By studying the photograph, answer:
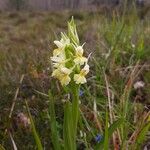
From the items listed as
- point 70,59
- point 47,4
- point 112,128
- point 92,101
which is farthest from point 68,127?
point 47,4

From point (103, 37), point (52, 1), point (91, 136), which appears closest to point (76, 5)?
point (52, 1)

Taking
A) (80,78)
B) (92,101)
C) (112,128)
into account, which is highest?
(80,78)

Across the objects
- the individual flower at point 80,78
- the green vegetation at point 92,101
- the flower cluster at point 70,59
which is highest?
the flower cluster at point 70,59

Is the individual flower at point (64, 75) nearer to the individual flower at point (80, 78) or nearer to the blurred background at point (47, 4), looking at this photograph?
the individual flower at point (80, 78)

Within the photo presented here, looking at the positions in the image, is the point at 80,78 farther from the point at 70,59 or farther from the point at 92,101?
the point at 92,101

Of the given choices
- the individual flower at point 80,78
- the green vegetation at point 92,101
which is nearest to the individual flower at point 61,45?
the individual flower at point 80,78

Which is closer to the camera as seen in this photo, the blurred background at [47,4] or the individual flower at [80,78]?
the individual flower at [80,78]

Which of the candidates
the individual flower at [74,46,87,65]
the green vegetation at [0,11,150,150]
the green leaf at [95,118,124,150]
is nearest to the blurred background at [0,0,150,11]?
the green vegetation at [0,11,150,150]

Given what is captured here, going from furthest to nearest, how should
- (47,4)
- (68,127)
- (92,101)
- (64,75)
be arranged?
(47,4) → (92,101) → (68,127) → (64,75)

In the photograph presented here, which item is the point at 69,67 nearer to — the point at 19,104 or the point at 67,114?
the point at 67,114

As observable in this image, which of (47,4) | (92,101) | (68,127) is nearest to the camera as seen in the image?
(68,127)

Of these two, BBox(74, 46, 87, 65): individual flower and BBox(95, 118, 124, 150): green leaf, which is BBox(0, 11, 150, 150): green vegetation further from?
BBox(74, 46, 87, 65): individual flower
